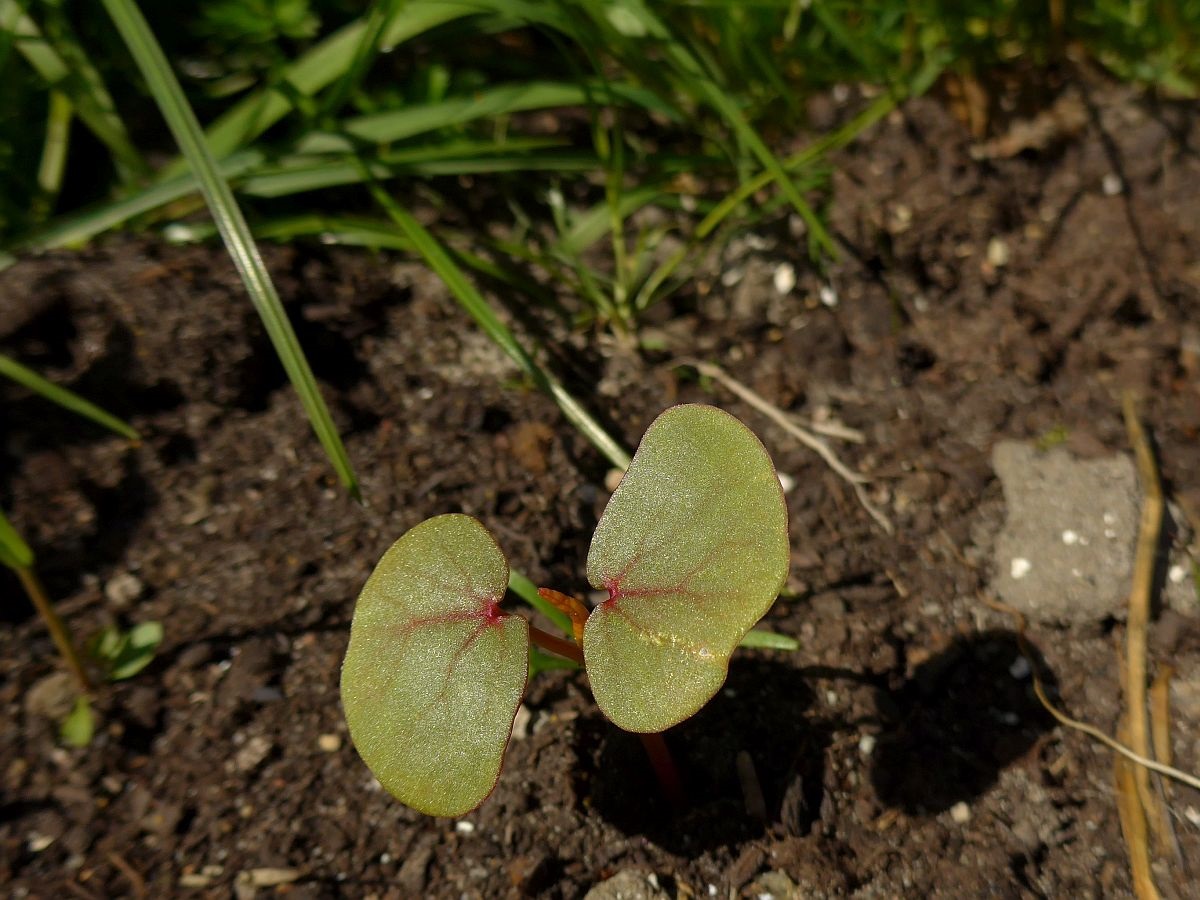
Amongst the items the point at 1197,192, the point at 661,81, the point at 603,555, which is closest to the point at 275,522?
the point at 603,555

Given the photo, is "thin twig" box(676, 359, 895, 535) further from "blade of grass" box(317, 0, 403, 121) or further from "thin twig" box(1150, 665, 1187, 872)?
"blade of grass" box(317, 0, 403, 121)

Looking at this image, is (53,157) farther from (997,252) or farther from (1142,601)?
(1142,601)

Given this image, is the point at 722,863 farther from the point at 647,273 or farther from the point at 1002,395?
the point at 647,273

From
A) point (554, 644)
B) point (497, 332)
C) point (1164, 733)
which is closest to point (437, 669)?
point (554, 644)

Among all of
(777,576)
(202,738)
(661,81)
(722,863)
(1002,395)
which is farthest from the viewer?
(661,81)

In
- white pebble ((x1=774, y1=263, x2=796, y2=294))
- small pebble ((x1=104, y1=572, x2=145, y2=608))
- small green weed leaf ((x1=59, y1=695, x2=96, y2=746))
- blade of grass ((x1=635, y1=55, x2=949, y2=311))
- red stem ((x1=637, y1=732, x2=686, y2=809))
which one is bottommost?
red stem ((x1=637, y1=732, x2=686, y2=809))

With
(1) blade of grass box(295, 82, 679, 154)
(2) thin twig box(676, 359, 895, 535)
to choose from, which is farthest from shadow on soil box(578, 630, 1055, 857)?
(1) blade of grass box(295, 82, 679, 154)

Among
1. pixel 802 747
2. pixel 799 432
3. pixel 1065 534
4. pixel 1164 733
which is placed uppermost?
pixel 799 432
